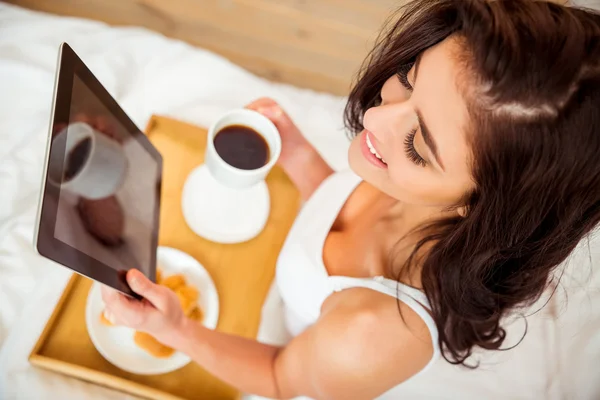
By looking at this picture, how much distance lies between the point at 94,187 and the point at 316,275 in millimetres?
365

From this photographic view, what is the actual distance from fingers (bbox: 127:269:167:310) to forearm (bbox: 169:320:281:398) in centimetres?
7

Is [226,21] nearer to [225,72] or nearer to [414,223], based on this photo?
[225,72]

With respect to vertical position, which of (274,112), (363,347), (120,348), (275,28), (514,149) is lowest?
(363,347)

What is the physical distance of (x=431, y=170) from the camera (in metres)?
0.59

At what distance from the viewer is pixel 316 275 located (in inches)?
30.9

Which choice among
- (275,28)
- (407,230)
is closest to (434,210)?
(407,230)

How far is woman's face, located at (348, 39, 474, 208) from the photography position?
542 mm

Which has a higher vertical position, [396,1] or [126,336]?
[396,1]

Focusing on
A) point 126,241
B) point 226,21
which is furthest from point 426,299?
point 226,21

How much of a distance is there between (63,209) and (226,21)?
120cm

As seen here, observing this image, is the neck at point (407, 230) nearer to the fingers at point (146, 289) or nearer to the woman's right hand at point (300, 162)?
the woman's right hand at point (300, 162)

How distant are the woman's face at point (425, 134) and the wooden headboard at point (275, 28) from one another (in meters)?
1.01

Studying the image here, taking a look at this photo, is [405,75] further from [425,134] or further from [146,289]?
[146,289]

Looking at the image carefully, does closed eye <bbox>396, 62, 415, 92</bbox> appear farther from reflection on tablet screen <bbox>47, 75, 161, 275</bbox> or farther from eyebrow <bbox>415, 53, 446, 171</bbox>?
reflection on tablet screen <bbox>47, 75, 161, 275</bbox>
